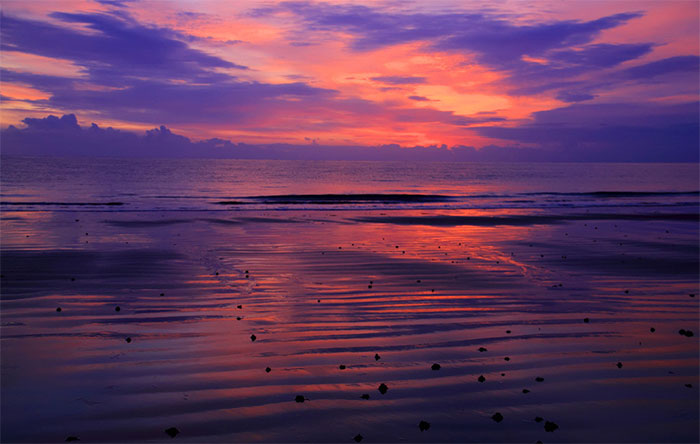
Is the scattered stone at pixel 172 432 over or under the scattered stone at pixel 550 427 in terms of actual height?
under

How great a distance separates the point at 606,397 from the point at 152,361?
585 cm

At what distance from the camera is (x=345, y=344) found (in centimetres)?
791

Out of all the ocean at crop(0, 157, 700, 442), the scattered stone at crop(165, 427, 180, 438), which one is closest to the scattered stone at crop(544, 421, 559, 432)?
the ocean at crop(0, 157, 700, 442)

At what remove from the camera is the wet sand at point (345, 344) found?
5.52 meters

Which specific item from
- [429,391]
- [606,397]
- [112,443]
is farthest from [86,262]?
[606,397]

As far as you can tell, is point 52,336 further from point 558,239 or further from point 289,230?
point 558,239

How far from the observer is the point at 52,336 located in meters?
8.23

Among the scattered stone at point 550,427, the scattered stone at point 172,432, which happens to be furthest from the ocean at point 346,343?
the scattered stone at point 172,432

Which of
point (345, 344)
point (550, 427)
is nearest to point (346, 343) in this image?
point (345, 344)

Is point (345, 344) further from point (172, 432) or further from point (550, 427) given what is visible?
point (550, 427)

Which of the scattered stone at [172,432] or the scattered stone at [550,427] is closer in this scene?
the scattered stone at [172,432]

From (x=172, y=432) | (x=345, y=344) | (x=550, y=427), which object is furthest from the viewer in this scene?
(x=345, y=344)

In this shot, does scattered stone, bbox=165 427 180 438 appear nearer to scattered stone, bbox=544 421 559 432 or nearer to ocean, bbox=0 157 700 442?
ocean, bbox=0 157 700 442

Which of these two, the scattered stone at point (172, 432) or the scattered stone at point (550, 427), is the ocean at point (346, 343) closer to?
the scattered stone at point (550, 427)
